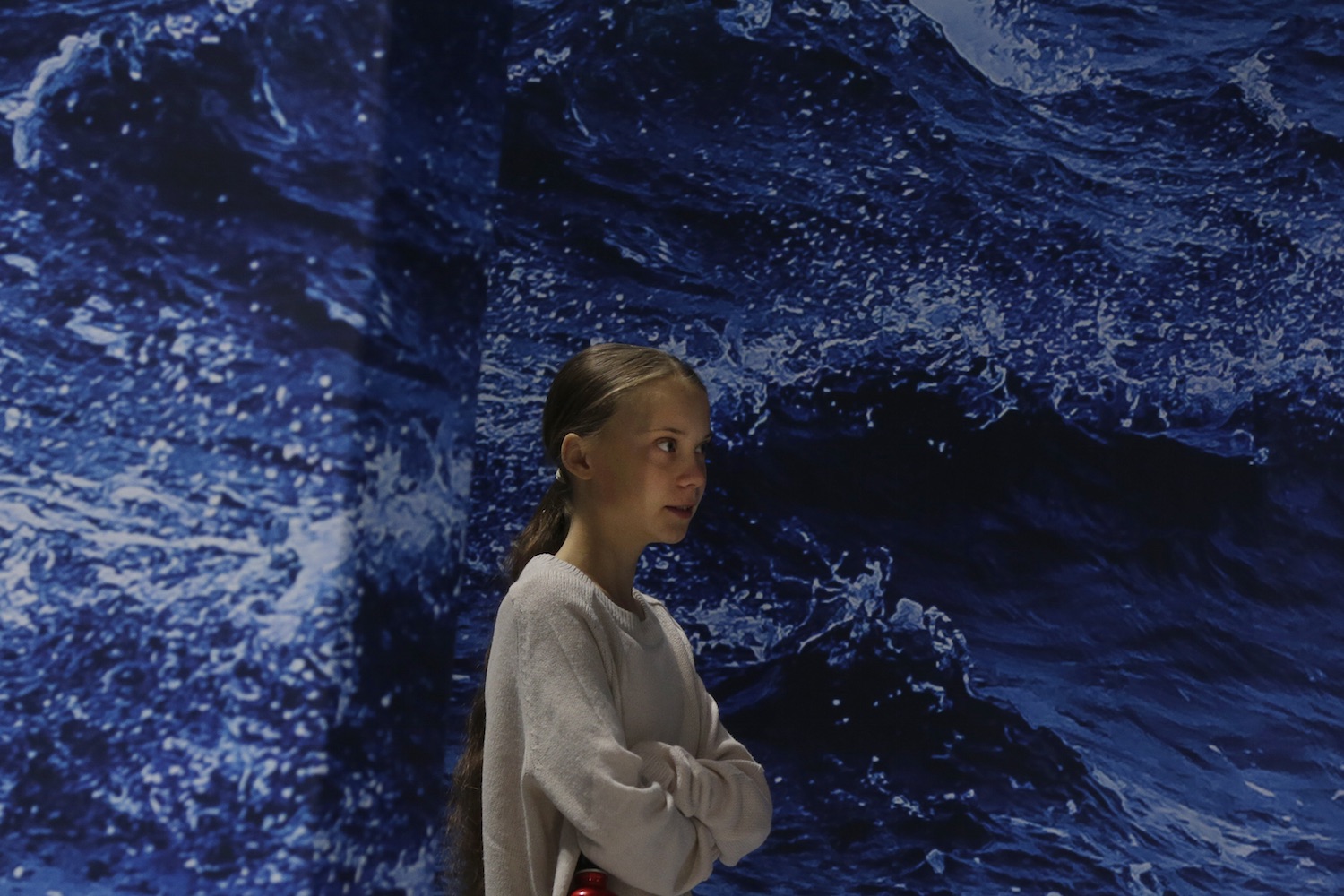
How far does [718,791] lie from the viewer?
4.08 feet

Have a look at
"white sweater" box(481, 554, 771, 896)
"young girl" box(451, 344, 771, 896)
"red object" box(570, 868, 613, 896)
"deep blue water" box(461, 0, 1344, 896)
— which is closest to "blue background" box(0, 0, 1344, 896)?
"deep blue water" box(461, 0, 1344, 896)

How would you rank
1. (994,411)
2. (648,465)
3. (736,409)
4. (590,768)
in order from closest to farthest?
(590,768) → (648,465) → (994,411) → (736,409)

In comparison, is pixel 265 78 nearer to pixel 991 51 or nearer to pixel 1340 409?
pixel 991 51

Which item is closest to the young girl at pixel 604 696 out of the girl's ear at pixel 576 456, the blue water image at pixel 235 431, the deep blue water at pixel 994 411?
the girl's ear at pixel 576 456

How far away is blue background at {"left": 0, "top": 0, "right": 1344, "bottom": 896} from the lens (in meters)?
2.37

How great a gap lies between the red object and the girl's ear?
42 centimetres

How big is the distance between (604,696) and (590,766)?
81mm

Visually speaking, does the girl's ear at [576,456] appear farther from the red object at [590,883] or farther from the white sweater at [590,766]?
the red object at [590,883]

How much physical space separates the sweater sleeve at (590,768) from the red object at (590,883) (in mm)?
13

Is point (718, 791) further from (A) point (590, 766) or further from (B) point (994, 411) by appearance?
(B) point (994, 411)

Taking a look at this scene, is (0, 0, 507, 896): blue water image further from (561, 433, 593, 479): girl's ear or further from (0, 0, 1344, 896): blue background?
(561, 433, 593, 479): girl's ear

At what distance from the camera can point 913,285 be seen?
8.39 feet

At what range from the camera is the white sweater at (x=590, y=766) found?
1156mm

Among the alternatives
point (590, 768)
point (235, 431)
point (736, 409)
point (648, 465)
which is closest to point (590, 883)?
point (590, 768)
